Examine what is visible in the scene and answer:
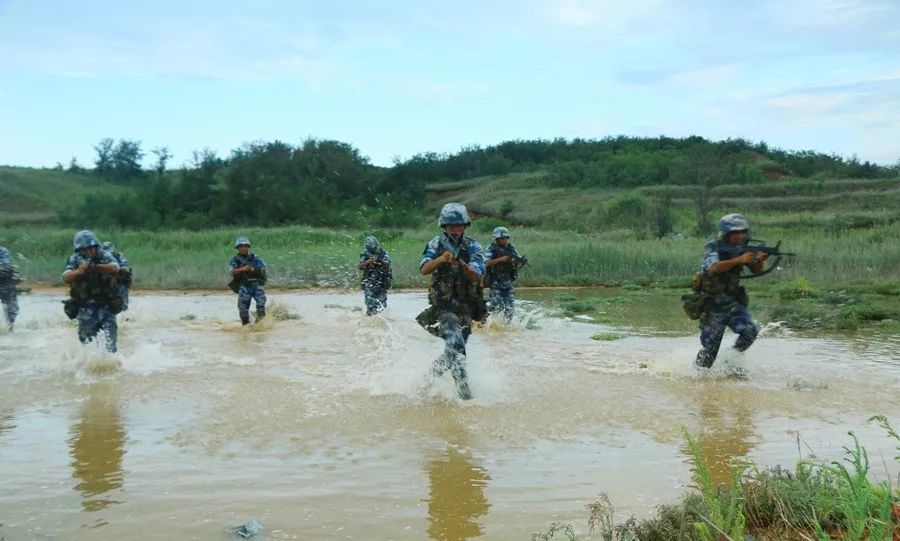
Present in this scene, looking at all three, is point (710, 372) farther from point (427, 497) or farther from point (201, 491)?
point (201, 491)

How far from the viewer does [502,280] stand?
543 inches

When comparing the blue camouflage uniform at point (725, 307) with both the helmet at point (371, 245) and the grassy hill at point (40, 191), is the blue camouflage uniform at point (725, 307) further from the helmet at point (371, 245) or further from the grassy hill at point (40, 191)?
the grassy hill at point (40, 191)

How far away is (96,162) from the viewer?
66188mm

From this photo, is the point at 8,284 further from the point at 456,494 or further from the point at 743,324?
the point at 743,324

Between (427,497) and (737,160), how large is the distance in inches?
2104

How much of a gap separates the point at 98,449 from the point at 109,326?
12.2 ft

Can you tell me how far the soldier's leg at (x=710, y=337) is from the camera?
8.84m

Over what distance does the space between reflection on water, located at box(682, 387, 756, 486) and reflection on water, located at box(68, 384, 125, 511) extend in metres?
3.91

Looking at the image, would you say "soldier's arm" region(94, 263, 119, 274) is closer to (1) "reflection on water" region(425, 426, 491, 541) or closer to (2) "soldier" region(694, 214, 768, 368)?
(1) "reflection on water" region(425, 426, 491, 541)

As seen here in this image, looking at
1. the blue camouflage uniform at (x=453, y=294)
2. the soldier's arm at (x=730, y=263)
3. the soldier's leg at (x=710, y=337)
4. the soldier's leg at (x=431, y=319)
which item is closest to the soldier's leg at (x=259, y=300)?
the soldier's leg at (x=431, y=319)

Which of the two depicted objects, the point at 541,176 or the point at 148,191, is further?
the point at 541,176

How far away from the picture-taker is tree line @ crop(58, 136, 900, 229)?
4441 centimetres

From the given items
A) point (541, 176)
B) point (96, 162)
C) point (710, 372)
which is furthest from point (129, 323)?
point (96, 162)

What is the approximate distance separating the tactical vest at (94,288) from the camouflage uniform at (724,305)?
21.6ft
